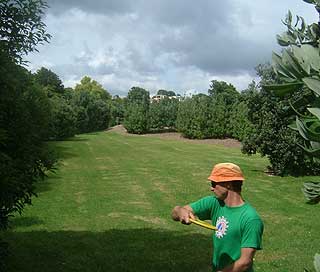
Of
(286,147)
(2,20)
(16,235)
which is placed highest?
(2,20)

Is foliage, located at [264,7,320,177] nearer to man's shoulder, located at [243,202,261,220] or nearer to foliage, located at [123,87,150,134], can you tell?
man's shoulder, located at [243,202,261,220]

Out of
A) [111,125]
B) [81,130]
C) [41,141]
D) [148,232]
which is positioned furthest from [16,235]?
[111,125]

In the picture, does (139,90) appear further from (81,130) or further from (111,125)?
(81,130)

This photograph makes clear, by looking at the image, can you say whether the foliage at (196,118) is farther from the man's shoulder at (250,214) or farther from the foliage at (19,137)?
the man's shoulder at (250,214)

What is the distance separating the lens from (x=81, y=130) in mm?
63344

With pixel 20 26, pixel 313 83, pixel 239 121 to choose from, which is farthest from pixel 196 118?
pixel 313 83

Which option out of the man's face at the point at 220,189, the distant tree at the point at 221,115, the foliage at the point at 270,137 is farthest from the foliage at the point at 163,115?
the man's face at the point at 220,189

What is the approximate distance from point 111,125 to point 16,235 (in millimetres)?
64498

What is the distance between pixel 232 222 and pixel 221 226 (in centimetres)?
12

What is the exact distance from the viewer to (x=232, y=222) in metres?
3.60

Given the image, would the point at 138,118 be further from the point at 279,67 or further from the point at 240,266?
the point at 279,67

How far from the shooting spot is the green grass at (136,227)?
25.6 feet

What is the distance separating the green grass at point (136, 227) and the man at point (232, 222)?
396cm

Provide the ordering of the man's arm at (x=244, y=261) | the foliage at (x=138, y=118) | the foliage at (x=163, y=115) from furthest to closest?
the foliage at (x=138, y=118), the foliage at (x=163, y=115), the man's arm at (x=244, y=261)
